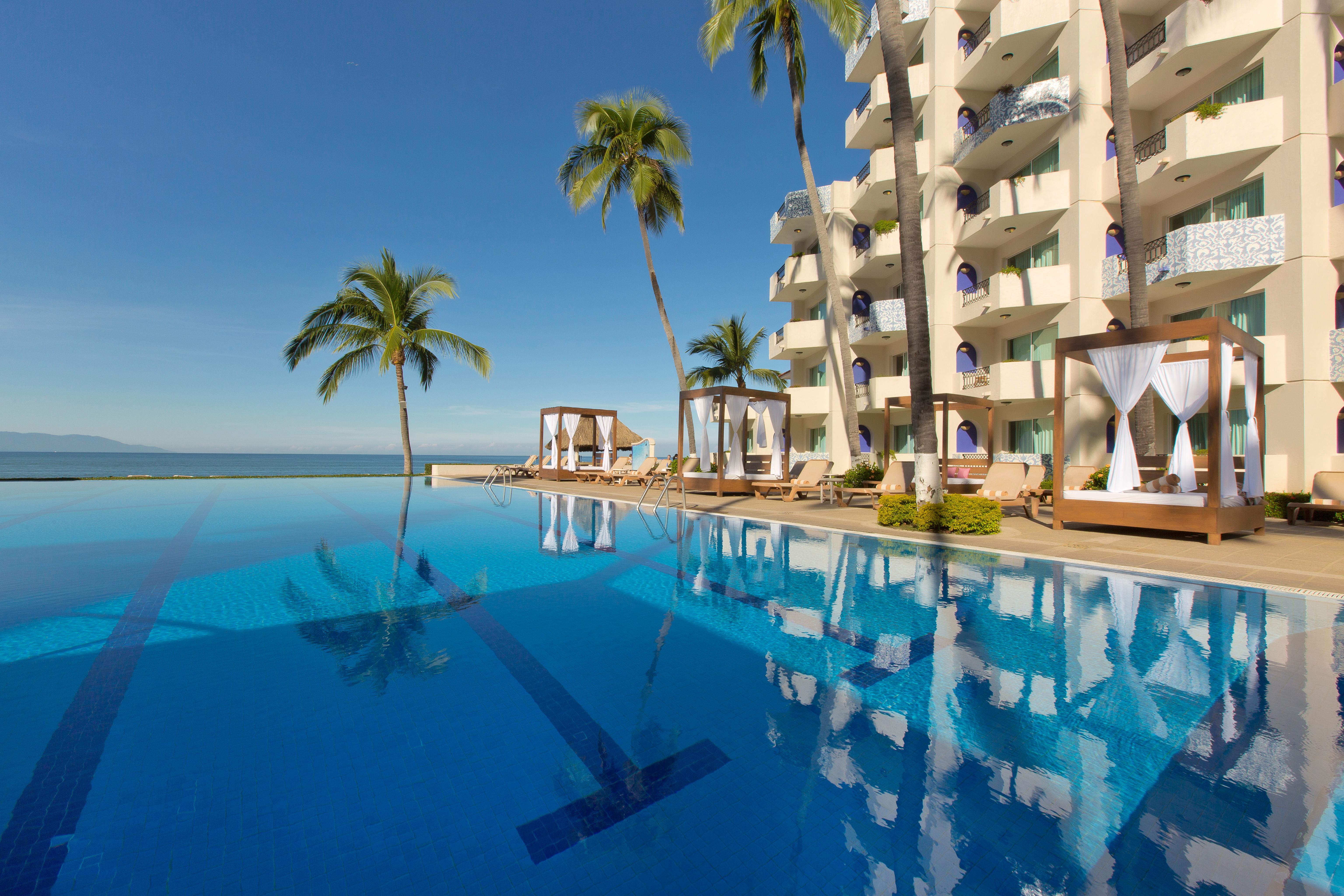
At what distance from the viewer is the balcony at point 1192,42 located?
12922 mm

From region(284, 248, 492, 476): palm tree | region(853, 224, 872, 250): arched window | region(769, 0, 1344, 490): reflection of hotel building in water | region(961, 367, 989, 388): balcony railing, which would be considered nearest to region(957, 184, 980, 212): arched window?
region(769, 0, 1344, 490): reflection of hotel building in water

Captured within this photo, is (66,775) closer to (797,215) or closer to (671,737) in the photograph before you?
(671,737)

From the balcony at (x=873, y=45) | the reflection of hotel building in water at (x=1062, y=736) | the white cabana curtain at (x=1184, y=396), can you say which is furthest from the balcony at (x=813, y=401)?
the reflection of hotel building in water at (x=1062, y=736)

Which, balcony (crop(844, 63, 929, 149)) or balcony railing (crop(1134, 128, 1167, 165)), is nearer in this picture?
balcony railing (crop(1134, 128, 1167, 165))

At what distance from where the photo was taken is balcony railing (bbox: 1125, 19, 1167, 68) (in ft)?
48.3

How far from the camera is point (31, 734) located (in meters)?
2.98

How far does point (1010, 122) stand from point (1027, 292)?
16.7 ft

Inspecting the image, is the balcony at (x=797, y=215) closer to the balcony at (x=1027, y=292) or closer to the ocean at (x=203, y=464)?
the balcony at (x=1027, y=292)

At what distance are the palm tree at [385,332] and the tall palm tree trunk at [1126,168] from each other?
67.1ft

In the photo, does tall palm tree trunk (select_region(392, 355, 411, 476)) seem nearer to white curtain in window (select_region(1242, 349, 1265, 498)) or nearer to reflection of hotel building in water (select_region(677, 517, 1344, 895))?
reflection of hotel building in water (select_region(677, 517, 1344, 895))

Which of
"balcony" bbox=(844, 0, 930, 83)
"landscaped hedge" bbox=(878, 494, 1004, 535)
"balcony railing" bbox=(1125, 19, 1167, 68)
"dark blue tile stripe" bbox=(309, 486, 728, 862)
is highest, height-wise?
"balcony" bbox=(844, 0, 930, 83)

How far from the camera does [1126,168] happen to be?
11.6m

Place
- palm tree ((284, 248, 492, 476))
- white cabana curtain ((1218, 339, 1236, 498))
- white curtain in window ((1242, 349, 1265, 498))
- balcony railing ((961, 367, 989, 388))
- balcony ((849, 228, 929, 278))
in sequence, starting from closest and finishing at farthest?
white cabana curtain ((1218, 339, 1236, 498))
white curtain in window ((1242, 349, 1265, 498))
balcony railing ((961, 367, 989, 388))
balcony ((849, 228, 929, 278))
palm tree ((284, 248, 492, 476))

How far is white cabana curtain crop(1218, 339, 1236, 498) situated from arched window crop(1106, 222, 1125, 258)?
340 inches
